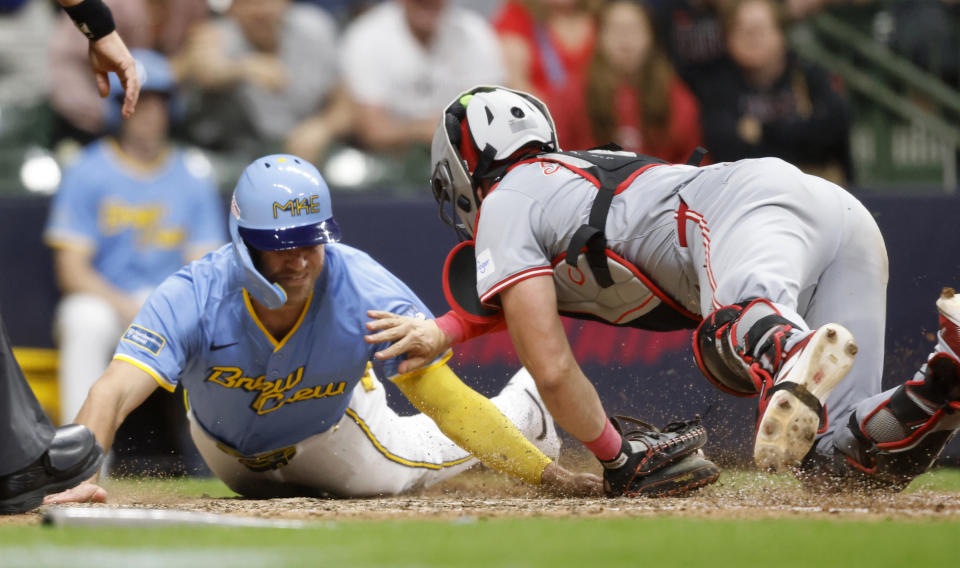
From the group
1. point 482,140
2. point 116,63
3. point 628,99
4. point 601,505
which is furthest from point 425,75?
point 601,505

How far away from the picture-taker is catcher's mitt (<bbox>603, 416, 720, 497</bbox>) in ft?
16.0

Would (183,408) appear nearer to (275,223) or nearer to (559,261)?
(275,223)

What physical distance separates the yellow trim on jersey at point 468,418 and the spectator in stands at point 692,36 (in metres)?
4.45

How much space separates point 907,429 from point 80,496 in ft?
10.2

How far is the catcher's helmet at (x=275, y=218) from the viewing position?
189 inches

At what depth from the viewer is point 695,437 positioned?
509 cm

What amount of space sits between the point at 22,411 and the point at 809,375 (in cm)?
244

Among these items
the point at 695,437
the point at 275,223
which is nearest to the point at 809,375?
the point at 695,437

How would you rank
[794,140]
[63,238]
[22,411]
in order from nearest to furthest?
[22,411]
[63,238]
[794,140]

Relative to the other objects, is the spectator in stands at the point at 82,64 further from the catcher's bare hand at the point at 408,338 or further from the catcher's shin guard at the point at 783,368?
the catcher's shin guard at the point at 783,368

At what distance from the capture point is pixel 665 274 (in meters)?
4.62

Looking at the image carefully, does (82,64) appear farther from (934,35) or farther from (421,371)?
(934,35)

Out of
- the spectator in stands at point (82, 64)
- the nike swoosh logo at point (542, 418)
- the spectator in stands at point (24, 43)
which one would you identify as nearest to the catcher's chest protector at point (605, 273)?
the nike swoosh logo at point (542, 418)

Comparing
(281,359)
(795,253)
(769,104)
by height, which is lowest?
(281,359)
